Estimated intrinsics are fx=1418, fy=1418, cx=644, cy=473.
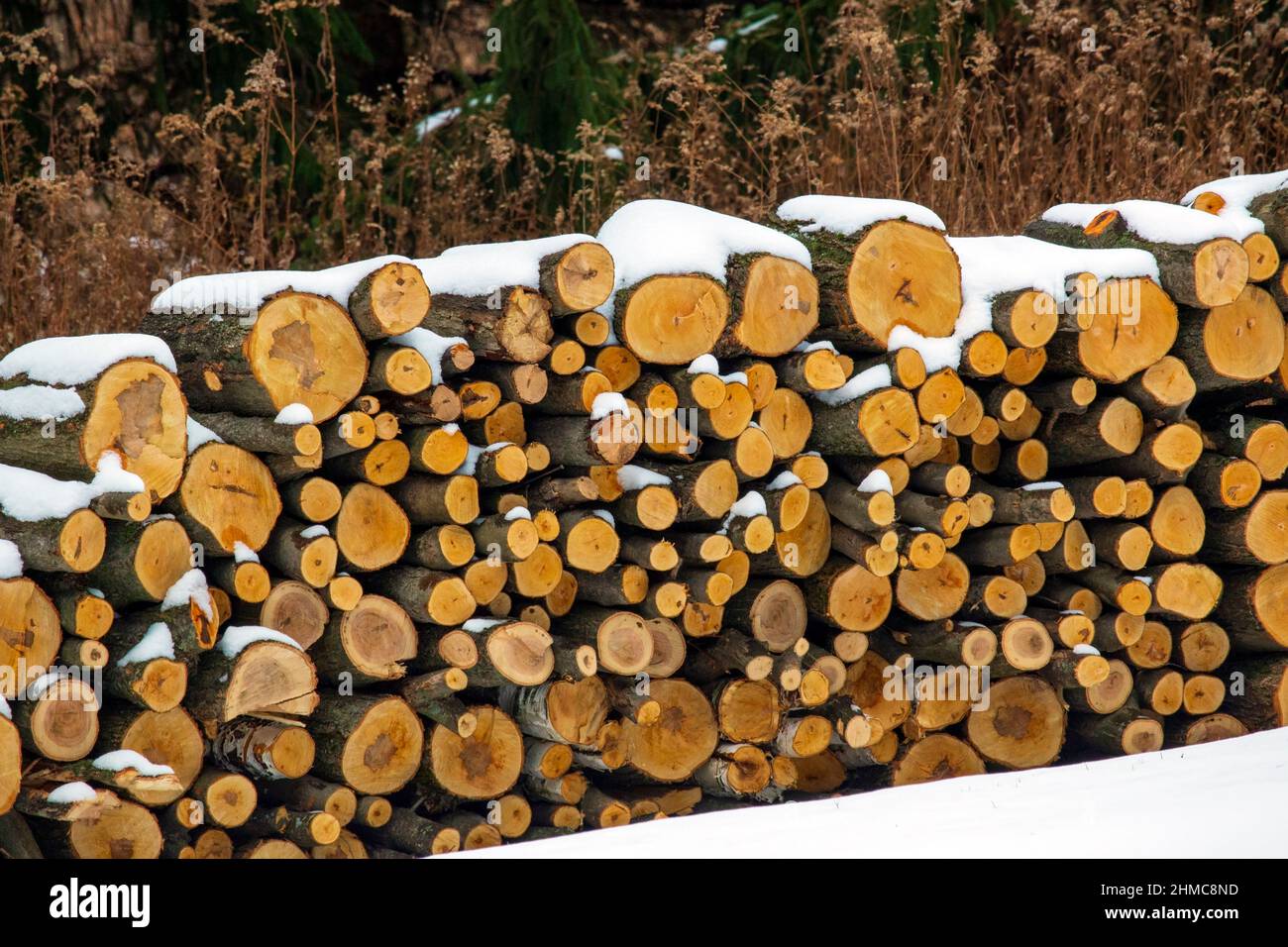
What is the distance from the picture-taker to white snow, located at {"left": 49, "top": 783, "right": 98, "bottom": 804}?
337 cm

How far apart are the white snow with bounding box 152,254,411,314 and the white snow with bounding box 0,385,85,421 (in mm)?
521

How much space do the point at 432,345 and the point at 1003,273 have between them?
1842 mm

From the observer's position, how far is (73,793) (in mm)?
3377

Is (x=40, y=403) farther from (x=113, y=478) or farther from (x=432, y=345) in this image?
(x=432, y=345)

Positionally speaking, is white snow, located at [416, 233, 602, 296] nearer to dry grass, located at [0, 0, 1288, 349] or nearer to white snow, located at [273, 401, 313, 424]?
white snow, located at [273, 401, 313, 424]

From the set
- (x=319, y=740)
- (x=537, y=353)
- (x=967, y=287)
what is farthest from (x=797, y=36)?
(x=319, y=740)

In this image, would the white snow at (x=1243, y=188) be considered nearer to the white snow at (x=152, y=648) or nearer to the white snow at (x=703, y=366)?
the white snow at (x=703, y=366)

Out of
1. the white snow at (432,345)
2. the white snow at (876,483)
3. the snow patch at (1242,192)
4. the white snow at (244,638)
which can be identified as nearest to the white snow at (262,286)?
the white snow at (432,345)

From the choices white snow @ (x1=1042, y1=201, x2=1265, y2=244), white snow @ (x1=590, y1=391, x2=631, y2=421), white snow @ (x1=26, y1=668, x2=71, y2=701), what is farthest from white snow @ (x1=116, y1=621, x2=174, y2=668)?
white snow @ (x1=1042, y1=201, x2=1265, y2=244)

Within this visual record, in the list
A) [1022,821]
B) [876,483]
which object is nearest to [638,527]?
[876,483]

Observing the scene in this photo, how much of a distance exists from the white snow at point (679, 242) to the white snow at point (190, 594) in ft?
4.62

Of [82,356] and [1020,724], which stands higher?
[82,356]

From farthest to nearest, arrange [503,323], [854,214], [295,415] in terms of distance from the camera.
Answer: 1. [854,214]
2. [503,323]
3. [295,415]
